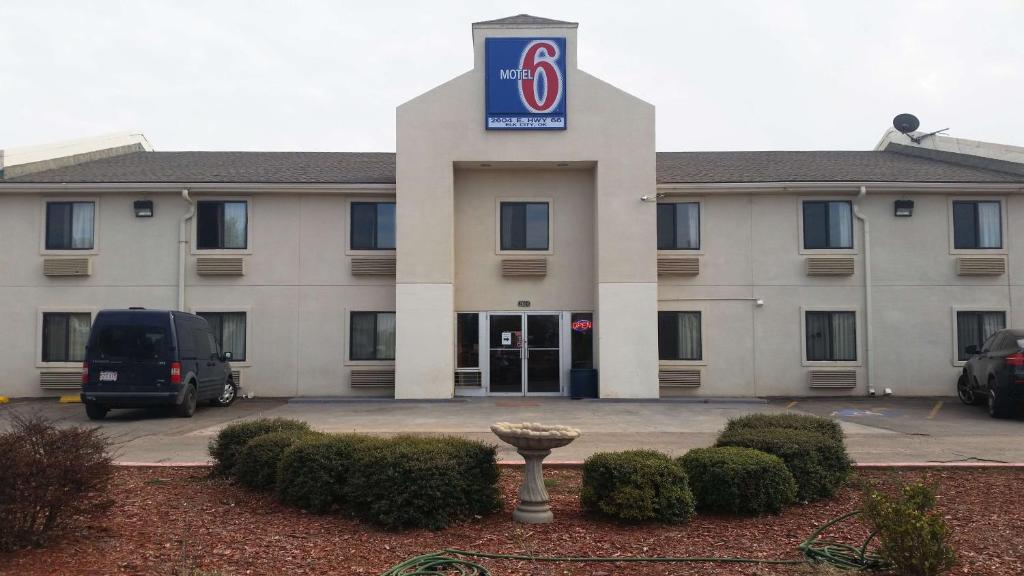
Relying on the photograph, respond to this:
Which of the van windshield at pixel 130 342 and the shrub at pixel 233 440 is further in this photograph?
the van windshield at pixel 130 342

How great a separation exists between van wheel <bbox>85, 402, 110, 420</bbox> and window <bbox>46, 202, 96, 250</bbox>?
6.53 m

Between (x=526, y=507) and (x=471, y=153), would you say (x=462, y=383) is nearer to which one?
(x=471, y=153)

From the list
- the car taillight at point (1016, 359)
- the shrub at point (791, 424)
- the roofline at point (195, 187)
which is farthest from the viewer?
the roofline at point (195, 187)

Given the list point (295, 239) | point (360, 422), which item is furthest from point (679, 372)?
point (295, 239)

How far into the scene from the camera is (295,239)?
2141cm

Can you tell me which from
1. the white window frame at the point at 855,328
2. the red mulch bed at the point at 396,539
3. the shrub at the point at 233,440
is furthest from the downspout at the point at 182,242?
the white window frame at the point at 855,328

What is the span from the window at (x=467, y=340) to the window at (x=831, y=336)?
8.30m

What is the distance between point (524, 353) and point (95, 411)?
31.9 feet

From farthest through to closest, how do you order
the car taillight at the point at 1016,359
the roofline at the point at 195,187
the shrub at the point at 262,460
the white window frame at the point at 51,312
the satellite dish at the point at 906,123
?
1. the satellite dish at the point at 906,123
2. the roofline at the point at 195,187
3. the white window frame at the point at 51,312
4. the car taillight at the point at 1016,359
5. the shrub at the point at 262,460

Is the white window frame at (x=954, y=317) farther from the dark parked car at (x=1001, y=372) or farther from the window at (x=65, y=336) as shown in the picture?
the window at (x=65, y=336)

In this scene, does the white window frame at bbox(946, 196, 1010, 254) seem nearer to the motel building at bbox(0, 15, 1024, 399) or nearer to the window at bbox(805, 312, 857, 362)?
the motel building at bbox(0, 15, 1024, 399)

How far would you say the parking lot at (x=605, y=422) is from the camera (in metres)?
11.7

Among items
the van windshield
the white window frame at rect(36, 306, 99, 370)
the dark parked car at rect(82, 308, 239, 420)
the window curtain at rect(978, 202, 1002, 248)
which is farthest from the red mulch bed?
the window curtain at rect(978, 202, 1002, 248)

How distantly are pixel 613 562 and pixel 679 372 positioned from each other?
15532mm
